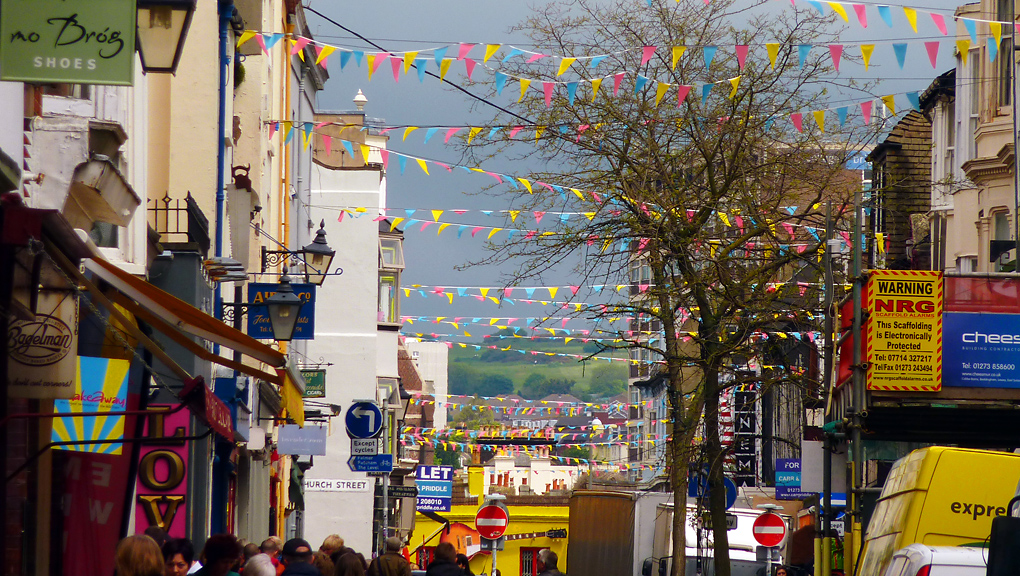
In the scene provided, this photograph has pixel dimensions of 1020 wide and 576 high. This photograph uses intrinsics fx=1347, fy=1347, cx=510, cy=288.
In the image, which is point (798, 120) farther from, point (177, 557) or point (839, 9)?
point (177, 557)

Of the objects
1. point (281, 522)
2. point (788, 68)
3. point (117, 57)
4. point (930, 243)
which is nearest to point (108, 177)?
point (117, 57)

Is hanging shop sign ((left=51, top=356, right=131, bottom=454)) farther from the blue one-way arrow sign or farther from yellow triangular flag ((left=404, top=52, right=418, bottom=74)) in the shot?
the blue one-way arrow sign

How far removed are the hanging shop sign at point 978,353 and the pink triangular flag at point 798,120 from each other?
121 inches

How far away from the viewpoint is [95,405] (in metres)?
10.1

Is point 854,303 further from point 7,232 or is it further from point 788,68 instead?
point 7,232

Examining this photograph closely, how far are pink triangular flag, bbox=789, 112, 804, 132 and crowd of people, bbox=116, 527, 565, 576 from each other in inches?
263

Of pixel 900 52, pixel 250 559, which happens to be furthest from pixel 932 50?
pixel 250 559

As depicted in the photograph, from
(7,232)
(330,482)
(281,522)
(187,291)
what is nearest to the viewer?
(7,232)

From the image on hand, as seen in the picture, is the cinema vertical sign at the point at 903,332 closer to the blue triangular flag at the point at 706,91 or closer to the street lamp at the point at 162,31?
the blue triangular flag at the point at 706,91

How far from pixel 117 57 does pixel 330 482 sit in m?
25.5

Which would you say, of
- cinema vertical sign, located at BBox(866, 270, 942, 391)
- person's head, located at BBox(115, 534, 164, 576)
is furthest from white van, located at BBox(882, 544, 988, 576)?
cinema vertical sign, located at BBox(866, 270, 942, 391)

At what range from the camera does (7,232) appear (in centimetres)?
661

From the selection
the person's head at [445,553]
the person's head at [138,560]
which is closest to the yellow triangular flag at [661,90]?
the person's head at [445,553]

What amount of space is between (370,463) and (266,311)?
937 centimetres
